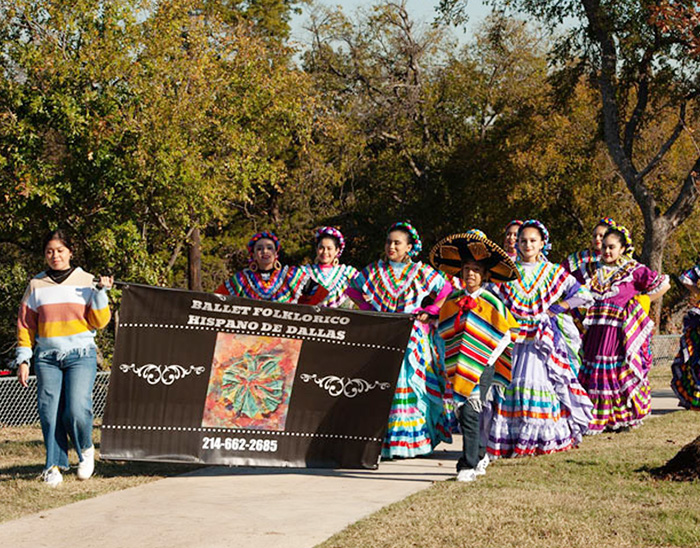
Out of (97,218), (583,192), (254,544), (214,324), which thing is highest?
(583,192)

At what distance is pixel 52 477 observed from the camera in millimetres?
7883

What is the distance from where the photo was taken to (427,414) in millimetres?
9641

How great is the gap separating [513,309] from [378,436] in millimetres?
1811

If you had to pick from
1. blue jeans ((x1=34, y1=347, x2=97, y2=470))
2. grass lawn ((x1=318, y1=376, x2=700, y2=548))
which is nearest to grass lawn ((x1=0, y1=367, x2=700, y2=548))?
grass lawn ((x1=318, y1=376, x2=700, y2=548))

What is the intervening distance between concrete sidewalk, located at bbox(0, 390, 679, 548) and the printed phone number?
23 centimetres

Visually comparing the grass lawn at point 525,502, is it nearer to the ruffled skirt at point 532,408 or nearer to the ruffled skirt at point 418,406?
the ruffled skirt at point 532,408

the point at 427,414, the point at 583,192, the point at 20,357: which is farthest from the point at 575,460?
the point at 583,192

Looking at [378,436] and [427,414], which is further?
[427,414]

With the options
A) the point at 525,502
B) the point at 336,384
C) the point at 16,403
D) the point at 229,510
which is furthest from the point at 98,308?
the point at 16,403

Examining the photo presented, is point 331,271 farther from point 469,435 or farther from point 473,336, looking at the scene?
point 469,435

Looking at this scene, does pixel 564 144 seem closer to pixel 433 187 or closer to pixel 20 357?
pixel 433 187

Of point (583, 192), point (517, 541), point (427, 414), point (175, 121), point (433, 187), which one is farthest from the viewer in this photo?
point (433, 187)

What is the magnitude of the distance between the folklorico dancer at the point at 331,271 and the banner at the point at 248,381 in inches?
59.7

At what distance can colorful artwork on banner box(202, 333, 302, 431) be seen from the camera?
834 centimetres
